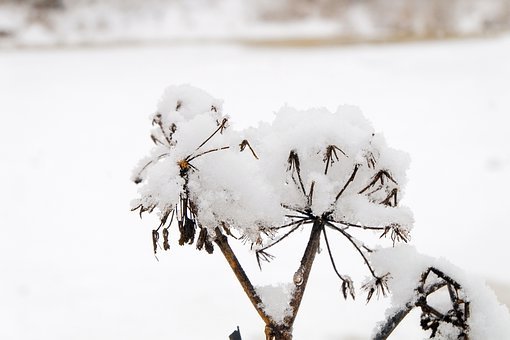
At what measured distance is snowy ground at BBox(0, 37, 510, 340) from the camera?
320 cm

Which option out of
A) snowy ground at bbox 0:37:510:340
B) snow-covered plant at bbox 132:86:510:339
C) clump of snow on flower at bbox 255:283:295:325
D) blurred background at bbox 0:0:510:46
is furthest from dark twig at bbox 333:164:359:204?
blurred background at bbox 0:0:510:46

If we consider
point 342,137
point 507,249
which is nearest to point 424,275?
point 342,137

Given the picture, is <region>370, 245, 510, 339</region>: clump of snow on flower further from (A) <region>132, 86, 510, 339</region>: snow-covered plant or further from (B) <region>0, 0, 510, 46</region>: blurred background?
(B) <region>0, 0, 510, 46</region>: blurred background

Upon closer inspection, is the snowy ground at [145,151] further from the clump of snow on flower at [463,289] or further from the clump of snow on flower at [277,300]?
the clump of snow on flower at [277,300]

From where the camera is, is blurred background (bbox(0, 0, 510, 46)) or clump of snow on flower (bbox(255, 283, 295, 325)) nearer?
clump of snow on flower (bbox(255, 283, 295, 325))

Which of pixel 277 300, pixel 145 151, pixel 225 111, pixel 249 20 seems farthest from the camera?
pixel 249 20

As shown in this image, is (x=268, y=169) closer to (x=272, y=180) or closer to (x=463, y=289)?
(x=272, y=180)

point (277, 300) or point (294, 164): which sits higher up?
point (294, 164)

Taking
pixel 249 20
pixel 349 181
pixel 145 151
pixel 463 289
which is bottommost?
pixel 463 289

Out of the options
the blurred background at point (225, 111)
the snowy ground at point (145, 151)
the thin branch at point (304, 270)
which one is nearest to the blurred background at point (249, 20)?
the blurred background at point (225, 111)

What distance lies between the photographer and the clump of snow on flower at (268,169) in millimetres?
854

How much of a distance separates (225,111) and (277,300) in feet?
19.1

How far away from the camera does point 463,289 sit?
3.19 ft

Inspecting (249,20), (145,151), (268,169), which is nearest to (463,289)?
(268,169)
